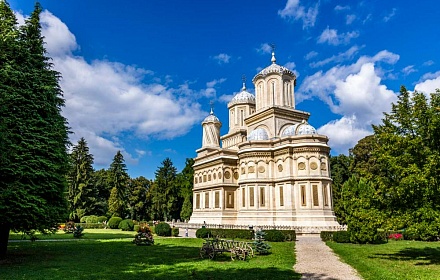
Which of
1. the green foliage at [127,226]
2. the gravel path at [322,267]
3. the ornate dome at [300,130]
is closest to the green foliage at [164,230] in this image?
the green foliage at [127,226]

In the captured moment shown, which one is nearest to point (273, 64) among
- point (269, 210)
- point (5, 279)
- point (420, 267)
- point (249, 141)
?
point (249, 141)

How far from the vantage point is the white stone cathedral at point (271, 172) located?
30781mm

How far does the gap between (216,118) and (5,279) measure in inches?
1620

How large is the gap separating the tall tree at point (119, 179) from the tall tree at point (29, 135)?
3658 centimetres

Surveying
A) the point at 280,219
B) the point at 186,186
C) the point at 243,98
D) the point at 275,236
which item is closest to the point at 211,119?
the point at 243,98

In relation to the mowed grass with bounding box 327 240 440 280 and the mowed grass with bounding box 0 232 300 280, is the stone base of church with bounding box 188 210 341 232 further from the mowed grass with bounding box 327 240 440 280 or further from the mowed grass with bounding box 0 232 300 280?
the mowed grass with bounding box 0 232 300 280

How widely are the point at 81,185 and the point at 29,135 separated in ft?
119

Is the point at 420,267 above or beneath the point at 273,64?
beneath

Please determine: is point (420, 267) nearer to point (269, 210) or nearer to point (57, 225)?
point (57, 225)

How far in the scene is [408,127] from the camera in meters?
13.5

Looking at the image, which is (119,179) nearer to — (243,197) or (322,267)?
(243,197)

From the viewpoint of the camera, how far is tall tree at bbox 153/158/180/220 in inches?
2088

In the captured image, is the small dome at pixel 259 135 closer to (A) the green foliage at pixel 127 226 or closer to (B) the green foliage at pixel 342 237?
(B) the green foliage at pixel 342 237

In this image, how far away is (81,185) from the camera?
48.0 m
